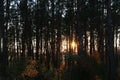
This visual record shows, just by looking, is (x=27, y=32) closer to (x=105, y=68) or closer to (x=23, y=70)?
(x=23, y=70)

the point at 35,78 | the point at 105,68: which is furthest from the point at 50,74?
the point at 105,68

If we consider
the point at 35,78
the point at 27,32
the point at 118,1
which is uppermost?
the point at 118,1

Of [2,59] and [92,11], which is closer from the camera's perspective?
[2,59]

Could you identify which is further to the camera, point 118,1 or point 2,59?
point 118,1

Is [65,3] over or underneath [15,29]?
over

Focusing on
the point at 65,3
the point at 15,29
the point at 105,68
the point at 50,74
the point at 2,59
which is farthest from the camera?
the point at 15,29

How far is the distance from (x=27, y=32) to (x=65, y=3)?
22.4 ft

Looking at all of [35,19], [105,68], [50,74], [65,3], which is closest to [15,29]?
[35,19]

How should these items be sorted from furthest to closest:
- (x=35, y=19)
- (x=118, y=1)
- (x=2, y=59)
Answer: (x=35, y=19)
(x=118, y=1)
(x=2, y=59)

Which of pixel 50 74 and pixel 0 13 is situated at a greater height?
pixel 0 13

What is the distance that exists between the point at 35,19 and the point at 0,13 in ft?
61.2

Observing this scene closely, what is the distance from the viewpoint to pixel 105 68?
52.5 feet

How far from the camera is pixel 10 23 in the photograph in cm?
4378

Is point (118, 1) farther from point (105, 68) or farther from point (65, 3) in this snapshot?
point (105, 68)
